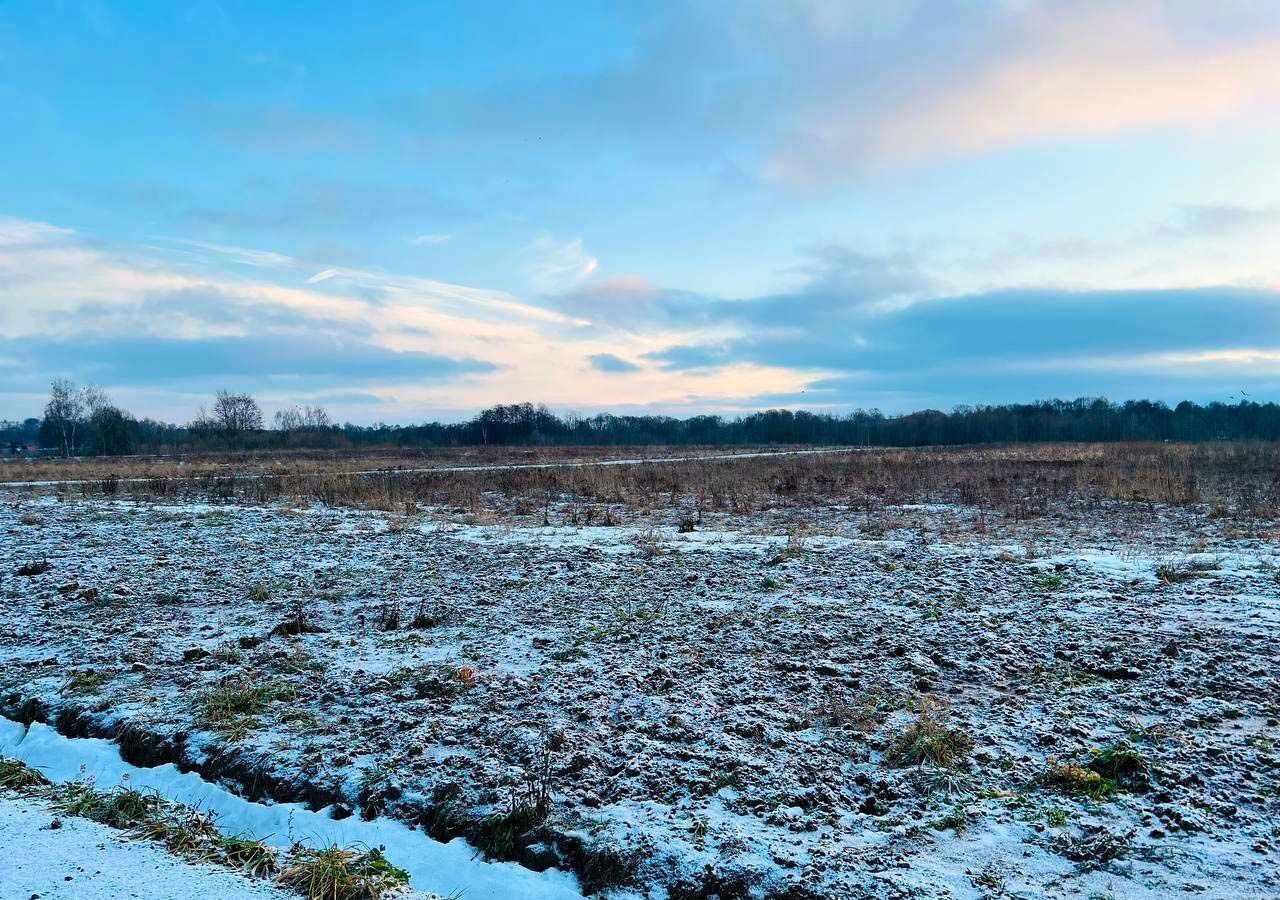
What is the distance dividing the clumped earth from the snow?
0.81 metres

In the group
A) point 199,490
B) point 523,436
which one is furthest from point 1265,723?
point 523,436

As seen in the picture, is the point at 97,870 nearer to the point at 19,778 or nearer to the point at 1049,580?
the point at 19,778

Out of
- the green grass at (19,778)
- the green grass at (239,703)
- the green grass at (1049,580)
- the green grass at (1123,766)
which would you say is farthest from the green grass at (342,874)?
the green grass at (1049,580)

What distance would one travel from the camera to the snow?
3.40m

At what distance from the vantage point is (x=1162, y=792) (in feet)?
13.6

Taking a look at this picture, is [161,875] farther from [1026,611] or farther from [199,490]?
[199,490]

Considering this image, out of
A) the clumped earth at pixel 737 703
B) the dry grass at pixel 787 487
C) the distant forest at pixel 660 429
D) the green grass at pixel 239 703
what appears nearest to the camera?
the clumped earth at pixel 737 703

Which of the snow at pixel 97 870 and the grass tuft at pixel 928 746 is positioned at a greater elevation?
the grass tuft at pixel 928 746

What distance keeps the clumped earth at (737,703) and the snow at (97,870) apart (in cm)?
81

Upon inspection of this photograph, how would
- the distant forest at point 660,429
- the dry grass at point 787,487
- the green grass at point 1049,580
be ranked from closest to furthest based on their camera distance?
the green grass at point 1049,580 < the dry grass at point 787,487 < the distant forest at point 660,429

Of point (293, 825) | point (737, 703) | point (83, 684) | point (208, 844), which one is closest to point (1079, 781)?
point (737, 703)

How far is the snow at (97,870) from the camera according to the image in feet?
11.1

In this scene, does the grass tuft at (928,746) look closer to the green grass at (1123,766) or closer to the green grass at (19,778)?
the green grass at (1123,766)

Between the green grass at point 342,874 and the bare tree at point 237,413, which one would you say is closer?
the green grass at point 342,874
